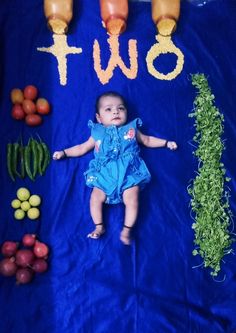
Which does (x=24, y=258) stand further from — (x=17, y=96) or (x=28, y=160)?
(x=17, y=96)

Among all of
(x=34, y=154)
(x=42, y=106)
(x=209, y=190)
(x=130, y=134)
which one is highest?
(x=42, y=106)

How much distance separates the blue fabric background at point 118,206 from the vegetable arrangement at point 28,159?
0.12 ft

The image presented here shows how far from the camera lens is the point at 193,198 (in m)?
1.88

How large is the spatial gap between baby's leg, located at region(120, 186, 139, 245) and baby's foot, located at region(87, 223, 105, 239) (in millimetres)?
84

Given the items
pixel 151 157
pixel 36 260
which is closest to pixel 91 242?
pixel 36 260

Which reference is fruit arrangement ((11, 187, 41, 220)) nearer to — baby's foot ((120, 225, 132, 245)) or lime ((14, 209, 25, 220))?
lime ((14, 209, 25, 220))

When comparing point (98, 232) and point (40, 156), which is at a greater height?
point (40, 156)

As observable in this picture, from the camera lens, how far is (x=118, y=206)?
71.8 inches

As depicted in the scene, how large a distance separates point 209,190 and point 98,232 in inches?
20.5

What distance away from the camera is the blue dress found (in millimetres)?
1781

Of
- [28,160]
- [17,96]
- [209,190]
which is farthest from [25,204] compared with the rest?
[209,190]

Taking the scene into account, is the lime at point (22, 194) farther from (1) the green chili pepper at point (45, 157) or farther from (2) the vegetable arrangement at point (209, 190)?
(2) the vegetable arrangement at point (209, 190)

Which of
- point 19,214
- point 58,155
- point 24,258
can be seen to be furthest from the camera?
point 58,155

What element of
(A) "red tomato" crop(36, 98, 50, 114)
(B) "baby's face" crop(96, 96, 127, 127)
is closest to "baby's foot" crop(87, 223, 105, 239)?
(B) "baby's face" crop(96, 96, 127, 127)
